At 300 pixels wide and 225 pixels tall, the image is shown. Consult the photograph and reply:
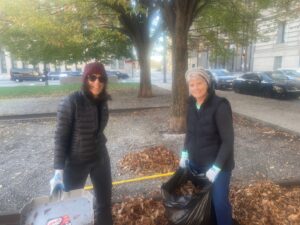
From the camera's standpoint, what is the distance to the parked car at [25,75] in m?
39.4

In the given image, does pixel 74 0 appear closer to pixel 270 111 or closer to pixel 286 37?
pixel 270 111

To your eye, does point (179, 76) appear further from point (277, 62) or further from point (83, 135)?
point (277, 62)

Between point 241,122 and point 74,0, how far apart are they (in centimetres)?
641

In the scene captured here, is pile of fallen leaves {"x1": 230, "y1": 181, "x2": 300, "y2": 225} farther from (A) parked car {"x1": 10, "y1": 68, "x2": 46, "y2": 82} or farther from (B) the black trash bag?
(A) parked car {"x1": 10, "y1": 68, "x2": 46, "y2": 82}

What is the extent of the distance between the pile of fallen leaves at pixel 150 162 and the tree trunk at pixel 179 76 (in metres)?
1.83

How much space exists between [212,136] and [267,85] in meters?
14.3

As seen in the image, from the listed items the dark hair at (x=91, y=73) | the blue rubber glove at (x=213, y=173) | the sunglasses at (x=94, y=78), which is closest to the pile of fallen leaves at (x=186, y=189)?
the blue rubber glove at (x=213, y=173)

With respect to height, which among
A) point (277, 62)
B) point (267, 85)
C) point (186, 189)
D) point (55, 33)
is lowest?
point (267, 85)

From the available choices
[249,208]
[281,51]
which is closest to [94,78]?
[249,208]

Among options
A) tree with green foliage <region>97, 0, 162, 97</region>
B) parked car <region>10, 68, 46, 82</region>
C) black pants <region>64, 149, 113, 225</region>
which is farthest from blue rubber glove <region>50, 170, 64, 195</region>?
parked car <region>10, 68, 46, 82</region>

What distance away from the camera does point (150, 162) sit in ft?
16.8

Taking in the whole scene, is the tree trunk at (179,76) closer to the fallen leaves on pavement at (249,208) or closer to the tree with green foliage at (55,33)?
the fallen leaves on pavement at (249,208)

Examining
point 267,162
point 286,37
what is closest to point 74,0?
point 267,162

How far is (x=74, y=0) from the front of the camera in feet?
29.2
